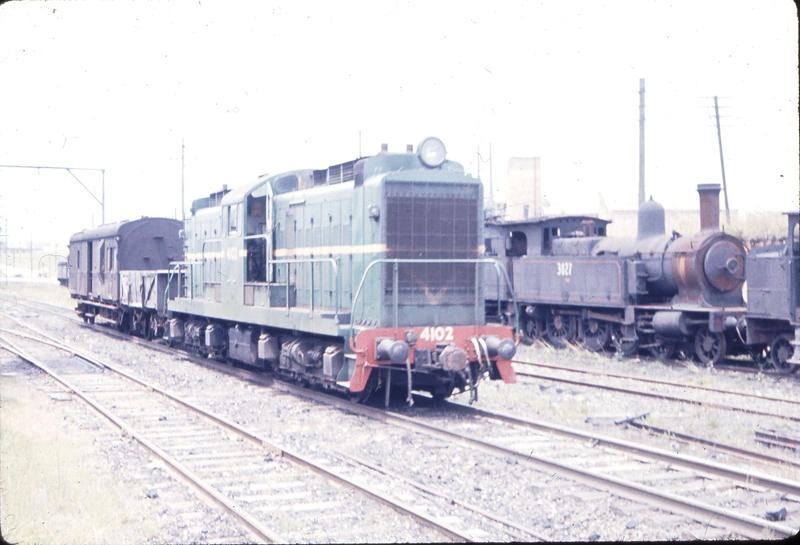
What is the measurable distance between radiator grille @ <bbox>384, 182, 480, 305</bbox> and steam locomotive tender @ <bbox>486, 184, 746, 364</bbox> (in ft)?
22.0

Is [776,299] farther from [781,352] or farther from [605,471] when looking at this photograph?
[605,471]

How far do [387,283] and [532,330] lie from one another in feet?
39.0

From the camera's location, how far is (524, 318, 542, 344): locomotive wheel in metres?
20.7

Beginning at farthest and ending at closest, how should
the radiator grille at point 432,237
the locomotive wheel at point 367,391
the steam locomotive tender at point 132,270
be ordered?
1. the steam locomotive tender at point 132,270
2. the locomotive wheel at point 367,391
3. the radiator grille at point 432,237

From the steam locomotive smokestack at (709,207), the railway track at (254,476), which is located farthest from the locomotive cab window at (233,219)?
the steam locomotive smokestack at (709,207)

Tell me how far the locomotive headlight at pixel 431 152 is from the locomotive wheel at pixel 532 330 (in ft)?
36.8

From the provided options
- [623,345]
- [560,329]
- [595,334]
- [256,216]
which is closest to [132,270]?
[256,216]

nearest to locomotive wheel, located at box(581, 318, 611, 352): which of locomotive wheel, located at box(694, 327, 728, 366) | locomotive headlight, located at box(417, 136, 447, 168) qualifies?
locomotive wheel, located at box(694, 327, 728, 366)

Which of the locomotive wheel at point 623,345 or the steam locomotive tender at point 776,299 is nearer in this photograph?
the steam locomotive tender at point 776,299

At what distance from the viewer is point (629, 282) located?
56.3ft

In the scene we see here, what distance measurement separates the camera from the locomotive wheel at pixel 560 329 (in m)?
19.6

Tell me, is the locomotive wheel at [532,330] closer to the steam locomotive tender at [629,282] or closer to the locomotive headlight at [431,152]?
the steam locomotive tender at [629,282]

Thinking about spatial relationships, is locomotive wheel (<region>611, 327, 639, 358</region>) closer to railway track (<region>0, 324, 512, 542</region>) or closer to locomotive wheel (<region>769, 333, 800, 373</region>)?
locomotive wheel (<region>769, 333, 800, 373</region>)

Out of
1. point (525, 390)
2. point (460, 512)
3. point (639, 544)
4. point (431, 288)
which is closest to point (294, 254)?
point (431, 288)
